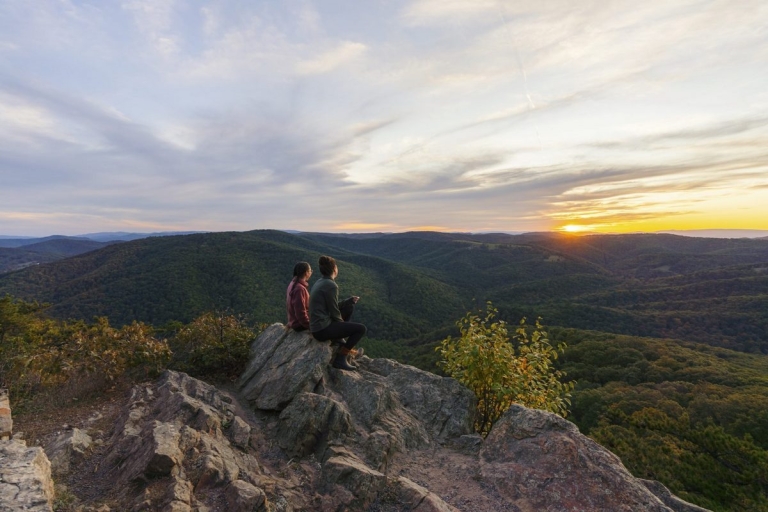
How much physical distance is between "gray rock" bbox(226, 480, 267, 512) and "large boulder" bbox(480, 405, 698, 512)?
15.9 feet

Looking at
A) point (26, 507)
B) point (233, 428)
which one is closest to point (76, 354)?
point (233, 428)

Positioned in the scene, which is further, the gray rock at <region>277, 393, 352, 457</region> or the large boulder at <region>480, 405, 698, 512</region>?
the gray rock at <region>277, 393, 352, 457</region>

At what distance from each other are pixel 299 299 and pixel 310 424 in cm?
370

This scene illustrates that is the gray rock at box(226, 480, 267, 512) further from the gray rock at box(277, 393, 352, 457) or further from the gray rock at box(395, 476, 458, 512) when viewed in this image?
the gray rock at box(395, 476, 458, 512)

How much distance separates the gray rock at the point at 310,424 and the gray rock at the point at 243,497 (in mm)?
1922

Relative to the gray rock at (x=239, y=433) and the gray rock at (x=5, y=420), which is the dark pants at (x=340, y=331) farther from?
the gray rock at (x=5, y=420)

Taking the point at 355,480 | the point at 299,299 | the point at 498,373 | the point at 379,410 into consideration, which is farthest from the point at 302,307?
the point at 498,373

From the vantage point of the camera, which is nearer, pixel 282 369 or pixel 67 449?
pixel 67 449

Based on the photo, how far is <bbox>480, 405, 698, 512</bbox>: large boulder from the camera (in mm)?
6516

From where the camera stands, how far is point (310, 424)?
25.6 feet

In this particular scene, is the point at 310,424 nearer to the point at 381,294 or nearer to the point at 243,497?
the point at 243,497

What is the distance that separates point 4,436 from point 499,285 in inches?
7219

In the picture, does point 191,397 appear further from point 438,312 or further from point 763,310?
point 763,310

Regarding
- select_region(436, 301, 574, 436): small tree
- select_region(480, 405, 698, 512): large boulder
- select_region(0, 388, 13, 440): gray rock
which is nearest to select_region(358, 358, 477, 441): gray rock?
select_region(436, 301, 574, 436): small tree
